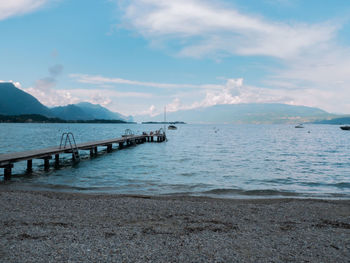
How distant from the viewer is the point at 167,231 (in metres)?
7.91

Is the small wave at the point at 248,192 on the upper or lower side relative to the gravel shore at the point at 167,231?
lower

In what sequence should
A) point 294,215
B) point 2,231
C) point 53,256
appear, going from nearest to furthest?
1. point 53,256
2. point 2,231
3. point 294,215

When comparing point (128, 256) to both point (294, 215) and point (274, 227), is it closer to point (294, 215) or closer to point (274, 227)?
point (274, 227)

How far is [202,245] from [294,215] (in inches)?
196

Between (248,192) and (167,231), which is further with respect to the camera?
(248,192)

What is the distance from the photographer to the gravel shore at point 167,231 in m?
6.19

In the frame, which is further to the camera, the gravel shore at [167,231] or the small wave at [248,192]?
the small wave at [248,192]

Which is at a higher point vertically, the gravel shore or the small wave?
the gravel shore

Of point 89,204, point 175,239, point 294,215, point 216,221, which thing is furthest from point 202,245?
point 89,204

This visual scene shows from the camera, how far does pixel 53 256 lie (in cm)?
593

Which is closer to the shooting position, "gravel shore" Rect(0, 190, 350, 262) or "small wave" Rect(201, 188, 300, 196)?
"gravel shore" Rect(0, 190, 350, 262)

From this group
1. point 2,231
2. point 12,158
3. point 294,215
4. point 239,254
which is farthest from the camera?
point 12,158

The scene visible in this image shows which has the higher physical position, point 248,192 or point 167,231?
point 167,231

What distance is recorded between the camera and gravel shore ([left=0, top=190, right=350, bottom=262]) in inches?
244
